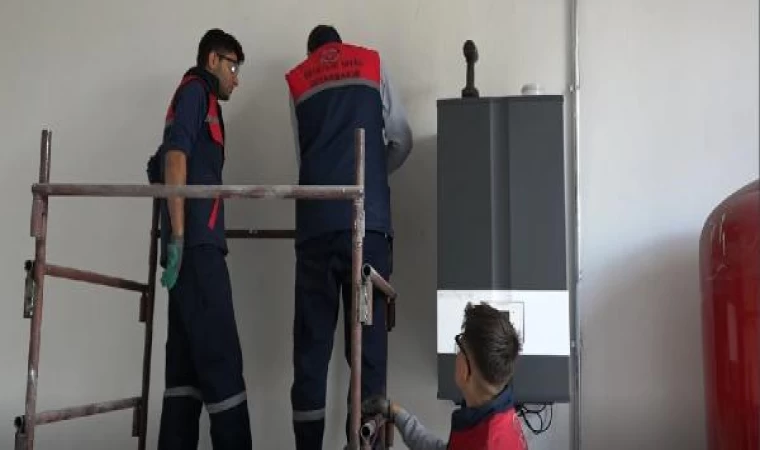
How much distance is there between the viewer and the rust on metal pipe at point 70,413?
226 cm

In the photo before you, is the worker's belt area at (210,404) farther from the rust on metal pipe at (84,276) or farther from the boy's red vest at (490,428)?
the boy's red vest at (490,428)

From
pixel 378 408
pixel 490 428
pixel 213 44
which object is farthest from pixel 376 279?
pixel 213 44

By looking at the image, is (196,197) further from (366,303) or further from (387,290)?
(387,290)

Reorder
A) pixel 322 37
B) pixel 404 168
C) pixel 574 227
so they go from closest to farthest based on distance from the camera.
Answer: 1. pixel 322 37
2. pixel 574 227
3. pixel 404 168

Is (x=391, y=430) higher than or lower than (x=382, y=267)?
lower

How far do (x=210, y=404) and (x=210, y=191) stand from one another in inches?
31.6

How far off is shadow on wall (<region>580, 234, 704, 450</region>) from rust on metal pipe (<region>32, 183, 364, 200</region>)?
1350mm

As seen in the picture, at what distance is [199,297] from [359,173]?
763 millimetres

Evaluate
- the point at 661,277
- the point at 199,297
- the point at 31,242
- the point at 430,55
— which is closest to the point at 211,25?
the point at 430,55

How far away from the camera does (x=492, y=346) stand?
2064 mm

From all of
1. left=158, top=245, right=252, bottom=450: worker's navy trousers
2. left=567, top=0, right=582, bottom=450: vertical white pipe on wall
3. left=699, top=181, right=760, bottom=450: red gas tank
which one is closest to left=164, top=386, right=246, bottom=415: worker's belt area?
left=158, top=245, right=252, bottom=450: worker's navy trousers

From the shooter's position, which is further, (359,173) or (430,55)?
(430,55)

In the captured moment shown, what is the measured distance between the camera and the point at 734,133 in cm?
322

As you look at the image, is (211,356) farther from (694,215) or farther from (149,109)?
(694,215)
